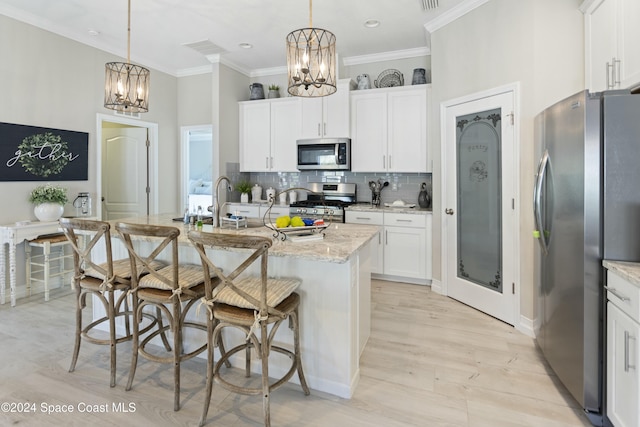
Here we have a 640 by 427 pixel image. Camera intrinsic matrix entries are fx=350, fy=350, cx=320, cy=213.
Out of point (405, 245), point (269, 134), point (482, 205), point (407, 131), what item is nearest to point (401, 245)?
point (405, 245)

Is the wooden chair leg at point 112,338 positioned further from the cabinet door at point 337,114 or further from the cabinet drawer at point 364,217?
the cabinet door at point 337,114

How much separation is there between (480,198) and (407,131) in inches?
55.9

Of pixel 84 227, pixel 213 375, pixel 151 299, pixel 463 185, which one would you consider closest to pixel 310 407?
pixel 213 375

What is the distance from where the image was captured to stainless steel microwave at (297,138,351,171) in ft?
15.3

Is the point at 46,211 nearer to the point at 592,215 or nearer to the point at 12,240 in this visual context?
the point at 12,240

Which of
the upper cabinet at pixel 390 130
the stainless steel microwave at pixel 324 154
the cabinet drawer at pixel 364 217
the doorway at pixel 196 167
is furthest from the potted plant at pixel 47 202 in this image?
the upper cabinet at pixel 390 130

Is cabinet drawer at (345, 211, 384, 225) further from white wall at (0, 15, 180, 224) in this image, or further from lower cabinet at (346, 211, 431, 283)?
white wall at (0, 15, 180, 224)

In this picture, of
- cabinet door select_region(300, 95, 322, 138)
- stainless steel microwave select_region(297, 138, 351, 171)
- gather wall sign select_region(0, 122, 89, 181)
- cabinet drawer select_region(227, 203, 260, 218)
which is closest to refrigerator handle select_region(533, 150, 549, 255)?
stainless steel microwave select_region(297, 138, 351, 171)

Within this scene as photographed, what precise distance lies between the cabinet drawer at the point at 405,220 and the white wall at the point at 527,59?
1.29 meters

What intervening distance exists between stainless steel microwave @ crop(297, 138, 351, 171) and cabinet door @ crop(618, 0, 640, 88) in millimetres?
2904

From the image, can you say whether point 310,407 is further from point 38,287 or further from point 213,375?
point 38,287

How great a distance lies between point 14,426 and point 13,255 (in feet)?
7.57

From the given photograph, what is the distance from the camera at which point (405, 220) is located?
4219mm

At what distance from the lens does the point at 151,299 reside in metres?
2.04
